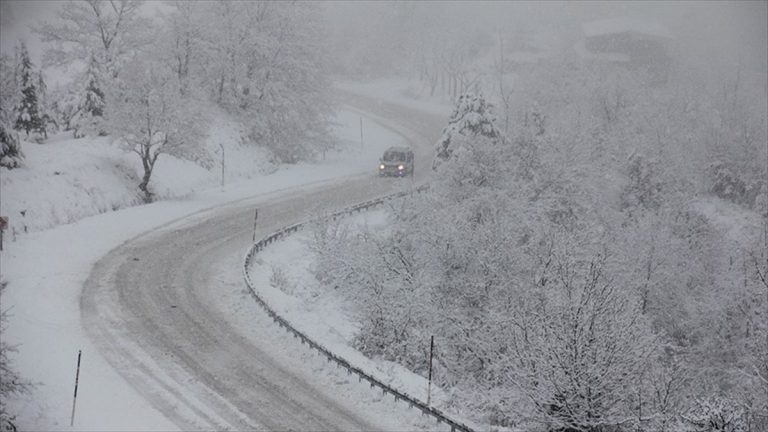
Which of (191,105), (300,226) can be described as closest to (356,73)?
(191,105)

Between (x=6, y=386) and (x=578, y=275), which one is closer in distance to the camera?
(x=6, y=386)

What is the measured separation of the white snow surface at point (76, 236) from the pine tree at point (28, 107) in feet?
22.8

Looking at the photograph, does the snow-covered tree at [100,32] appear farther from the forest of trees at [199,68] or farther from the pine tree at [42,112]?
the pine tree at [42,112]

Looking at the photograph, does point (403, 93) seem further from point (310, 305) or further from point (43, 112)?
point (310, 305)

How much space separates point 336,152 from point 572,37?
4987 cm

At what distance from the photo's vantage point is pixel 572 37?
88.2 m

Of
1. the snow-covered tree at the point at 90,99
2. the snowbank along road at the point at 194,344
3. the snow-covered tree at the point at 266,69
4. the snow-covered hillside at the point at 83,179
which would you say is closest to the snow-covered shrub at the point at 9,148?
the snow-covered hillside at the point at 83,179

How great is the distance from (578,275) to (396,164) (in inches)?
835

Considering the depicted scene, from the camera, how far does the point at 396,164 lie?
42.6 meters

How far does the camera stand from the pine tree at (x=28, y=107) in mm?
39219

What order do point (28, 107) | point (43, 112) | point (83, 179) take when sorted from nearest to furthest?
point (83, 179) → point (28, 107) → point (43, 112)

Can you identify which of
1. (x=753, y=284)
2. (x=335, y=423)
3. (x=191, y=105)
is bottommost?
(x=753, y=284)

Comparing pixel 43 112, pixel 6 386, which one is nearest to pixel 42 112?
pixel 43 112

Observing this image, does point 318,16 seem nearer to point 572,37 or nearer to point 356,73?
point 356,73
